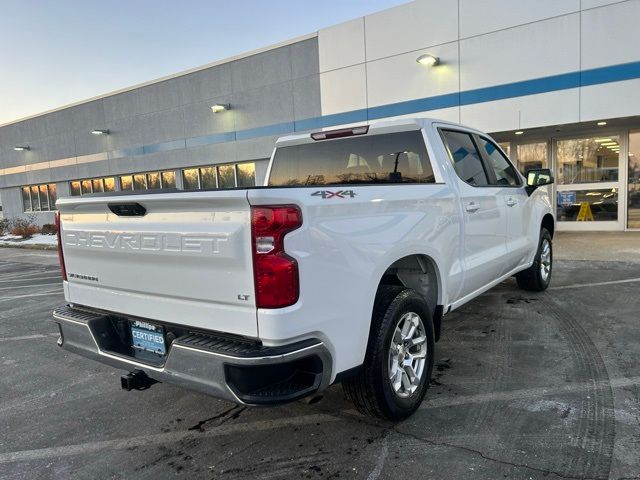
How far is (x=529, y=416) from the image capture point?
3.12 meters

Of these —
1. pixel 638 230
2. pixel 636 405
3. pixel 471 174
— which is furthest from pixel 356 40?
pixel 636 405

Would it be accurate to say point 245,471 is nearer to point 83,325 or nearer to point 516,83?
point 83,325

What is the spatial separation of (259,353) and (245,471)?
907 millimetres

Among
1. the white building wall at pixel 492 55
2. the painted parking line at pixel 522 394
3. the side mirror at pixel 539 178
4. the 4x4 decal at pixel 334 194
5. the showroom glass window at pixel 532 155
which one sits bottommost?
Answer: the painted parking line at pixel 522 394

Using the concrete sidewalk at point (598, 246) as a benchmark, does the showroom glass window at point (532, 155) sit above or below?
above

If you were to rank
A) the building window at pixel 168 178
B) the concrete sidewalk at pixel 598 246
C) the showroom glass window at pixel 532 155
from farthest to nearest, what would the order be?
the building window at pixel 168 178, the showroom glass window at pixel 532 155, the concrete sidewalk at pixel 598 246

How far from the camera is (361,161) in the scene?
13.5 feet

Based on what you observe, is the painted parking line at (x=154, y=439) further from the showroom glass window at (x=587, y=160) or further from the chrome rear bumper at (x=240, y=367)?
the showroom glass window at (x=587, y=160)

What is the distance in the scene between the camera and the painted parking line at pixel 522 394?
3.39 m

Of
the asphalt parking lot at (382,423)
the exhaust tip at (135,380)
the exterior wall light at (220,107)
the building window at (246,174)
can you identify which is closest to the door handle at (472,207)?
the asphalt parking lot at (382,423)

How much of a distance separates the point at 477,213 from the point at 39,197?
30033 mm

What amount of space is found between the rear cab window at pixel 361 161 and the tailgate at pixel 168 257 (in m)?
1.81

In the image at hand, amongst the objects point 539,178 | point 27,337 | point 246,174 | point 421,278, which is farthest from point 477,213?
point 246,174

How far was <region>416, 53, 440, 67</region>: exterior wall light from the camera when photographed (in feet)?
41.3
